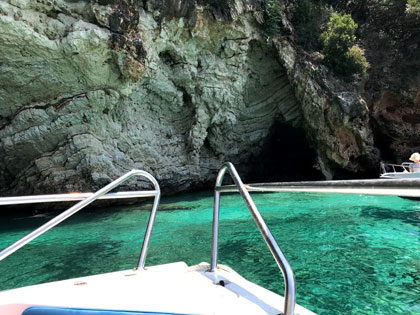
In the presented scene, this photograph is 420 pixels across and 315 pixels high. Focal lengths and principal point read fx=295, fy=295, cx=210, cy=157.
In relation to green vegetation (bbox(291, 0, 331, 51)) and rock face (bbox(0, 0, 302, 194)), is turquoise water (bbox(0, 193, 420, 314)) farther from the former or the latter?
green vegetation (bbox(291, 0, 331, 51))

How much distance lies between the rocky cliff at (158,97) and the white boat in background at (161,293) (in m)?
8.90

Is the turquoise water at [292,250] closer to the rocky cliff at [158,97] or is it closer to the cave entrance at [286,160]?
the rocky cliff at [158,97]

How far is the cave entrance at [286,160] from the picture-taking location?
58.1 feet

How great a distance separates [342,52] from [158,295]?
16566 mm

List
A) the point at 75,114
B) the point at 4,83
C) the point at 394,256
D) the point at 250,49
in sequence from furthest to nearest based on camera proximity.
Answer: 1. the point at 250,49
2. the point at 75,114
3. the point at 4,83
4. the point at 394,256

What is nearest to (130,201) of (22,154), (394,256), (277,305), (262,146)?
(22,154)

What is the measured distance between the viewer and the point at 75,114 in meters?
10.2

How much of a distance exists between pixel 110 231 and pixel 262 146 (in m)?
11.5

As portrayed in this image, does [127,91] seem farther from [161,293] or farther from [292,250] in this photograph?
[161,293]

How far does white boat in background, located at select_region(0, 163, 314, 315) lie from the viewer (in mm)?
986

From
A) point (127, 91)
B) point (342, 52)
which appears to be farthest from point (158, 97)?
point (342, 52)

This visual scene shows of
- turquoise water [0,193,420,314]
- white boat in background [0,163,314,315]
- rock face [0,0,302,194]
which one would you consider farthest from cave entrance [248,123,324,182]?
white boat in background [0,163,314,315]

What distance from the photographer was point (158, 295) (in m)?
1.36

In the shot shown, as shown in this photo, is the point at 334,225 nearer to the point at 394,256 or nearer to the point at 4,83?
the point at 394,256
